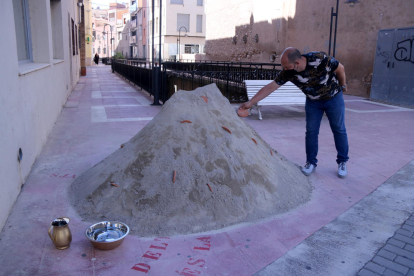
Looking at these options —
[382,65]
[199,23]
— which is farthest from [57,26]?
[199,23]

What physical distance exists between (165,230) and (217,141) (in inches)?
44.7

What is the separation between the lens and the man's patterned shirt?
12.8ft

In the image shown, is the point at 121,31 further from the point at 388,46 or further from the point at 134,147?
the point at 134,147

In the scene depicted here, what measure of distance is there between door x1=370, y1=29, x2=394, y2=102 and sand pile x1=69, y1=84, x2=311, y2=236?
29.9 ft

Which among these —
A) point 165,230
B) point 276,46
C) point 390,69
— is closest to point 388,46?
point 390,69

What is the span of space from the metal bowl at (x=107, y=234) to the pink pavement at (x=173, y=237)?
0.07 meters

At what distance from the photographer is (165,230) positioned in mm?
3014

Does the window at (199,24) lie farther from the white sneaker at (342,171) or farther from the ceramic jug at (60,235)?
the ceramic jug at (60,235)

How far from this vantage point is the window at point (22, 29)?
563 centimetres

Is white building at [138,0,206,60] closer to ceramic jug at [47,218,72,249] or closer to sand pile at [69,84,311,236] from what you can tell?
sand pile at [69,84,311,236]

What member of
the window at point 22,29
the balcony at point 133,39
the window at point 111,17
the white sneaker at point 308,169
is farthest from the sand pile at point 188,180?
the window at point 111,17

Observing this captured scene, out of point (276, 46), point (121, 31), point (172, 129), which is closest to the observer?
point (172, 129)

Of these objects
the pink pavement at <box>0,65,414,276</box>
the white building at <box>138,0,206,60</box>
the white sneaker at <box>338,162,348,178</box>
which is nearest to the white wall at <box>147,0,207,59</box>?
the white building at <box>138,0,206,60</box>

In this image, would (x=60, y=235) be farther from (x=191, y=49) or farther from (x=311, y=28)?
(x=191, y=49)
